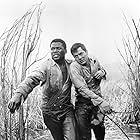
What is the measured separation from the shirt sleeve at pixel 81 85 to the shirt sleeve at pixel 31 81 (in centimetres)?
15

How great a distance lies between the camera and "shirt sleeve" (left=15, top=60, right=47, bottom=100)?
5.64 ft

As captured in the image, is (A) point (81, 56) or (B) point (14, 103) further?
(A) point (81, 56)

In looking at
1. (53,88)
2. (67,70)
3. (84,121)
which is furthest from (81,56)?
(84,121)

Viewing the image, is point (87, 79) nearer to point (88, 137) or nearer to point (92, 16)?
point (88, 137)

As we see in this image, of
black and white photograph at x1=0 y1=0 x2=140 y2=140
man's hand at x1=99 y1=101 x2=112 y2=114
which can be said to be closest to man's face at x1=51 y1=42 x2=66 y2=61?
black and white photograph at x1=0 y1=0 x2=140 y2=140

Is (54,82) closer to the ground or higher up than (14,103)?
higher up

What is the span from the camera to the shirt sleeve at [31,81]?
172 cm

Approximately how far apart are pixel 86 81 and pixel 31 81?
0.29 meters

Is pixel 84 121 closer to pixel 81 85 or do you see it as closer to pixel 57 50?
pixel 81 85

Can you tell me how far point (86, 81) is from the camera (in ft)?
5.86

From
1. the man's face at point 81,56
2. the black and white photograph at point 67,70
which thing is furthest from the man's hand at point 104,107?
the man's face at point 81,56

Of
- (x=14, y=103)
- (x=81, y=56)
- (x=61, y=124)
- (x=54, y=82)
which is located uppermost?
(x=81, y=56)

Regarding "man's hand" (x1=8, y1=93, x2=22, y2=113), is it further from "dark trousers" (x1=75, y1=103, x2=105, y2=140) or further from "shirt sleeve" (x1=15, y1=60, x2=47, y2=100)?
"dark trousers" (x1=75, y1=103, x2=105, y2=140)

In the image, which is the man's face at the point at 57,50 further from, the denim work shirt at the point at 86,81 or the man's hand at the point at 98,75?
the man's hand at the point at 98,75
